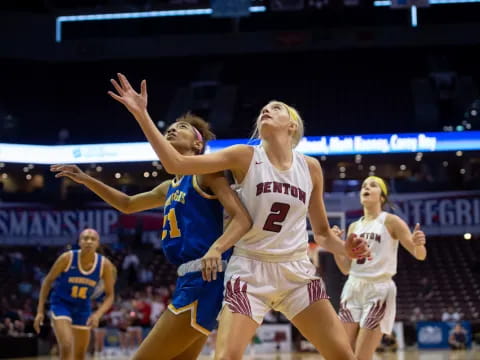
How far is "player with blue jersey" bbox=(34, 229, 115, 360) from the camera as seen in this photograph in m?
8.09

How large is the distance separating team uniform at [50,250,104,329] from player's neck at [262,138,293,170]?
15.2 feet

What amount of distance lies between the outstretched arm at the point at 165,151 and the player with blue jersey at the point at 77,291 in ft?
14.2

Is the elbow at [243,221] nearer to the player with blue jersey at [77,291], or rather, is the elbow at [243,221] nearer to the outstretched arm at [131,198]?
the outstretched arm at [131,198]

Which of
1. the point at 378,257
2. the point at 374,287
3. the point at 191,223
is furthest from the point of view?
the point at 378,257

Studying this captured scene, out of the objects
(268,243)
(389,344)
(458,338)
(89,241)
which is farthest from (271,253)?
(458,338)

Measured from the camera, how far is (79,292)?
332 inches

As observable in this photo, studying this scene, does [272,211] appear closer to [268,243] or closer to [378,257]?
[268,243]

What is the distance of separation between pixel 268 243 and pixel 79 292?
16.0 ft

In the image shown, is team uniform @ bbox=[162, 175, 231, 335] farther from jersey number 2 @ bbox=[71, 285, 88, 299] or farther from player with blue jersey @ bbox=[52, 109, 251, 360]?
jersey number 2 @ bbox=[71, 285, 88, 299]

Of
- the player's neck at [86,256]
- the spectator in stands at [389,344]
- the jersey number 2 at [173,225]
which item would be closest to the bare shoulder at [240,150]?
the jersey number 2 at [173,225]

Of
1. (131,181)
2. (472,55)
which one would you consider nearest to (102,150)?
(131,181)

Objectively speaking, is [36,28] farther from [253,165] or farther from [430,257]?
[253,165]

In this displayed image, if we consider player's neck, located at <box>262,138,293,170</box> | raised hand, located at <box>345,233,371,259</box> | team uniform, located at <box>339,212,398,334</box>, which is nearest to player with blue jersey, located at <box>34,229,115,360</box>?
team uniform, located at <box>339,212,398,334</box>

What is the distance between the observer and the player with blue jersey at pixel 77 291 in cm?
809
